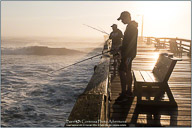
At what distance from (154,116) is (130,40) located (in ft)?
5.33

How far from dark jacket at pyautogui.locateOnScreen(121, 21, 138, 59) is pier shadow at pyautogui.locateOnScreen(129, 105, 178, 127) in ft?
3.92

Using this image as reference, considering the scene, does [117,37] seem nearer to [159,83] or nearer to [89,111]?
[159,83]

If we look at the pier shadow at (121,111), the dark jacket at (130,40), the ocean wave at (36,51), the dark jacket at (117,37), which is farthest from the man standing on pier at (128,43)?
the ocean wave at (36,51)

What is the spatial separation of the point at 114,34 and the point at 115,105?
3.46 metres

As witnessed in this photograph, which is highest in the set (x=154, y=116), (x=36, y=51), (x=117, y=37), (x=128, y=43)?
(x=117, y=37)

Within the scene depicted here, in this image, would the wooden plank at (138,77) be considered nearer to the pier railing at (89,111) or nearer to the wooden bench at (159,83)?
the wooden bench at (159,83)

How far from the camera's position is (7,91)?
10.5 metres

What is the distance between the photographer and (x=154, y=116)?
3900 mm

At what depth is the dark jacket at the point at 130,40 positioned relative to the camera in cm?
416

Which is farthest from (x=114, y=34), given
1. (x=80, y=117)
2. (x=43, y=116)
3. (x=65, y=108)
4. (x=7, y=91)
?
(x=7, y=91)

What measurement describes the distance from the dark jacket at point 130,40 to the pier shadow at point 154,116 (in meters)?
1.20

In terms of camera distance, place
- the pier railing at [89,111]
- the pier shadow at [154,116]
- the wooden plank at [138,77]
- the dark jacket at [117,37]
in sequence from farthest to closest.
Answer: the dark jacket at [117,37], the wooden plank at [138,77], the pier shadow at [154,116], the pier railing at [89,111]

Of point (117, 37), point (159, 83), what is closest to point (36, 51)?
point (117, 37)

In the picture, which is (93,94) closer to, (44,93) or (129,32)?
(129,32)
